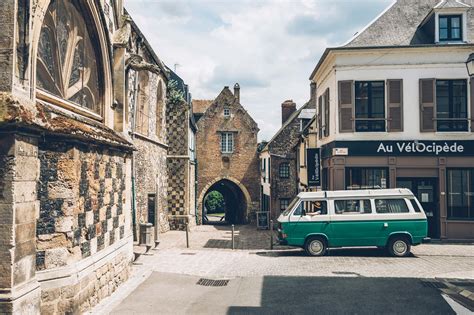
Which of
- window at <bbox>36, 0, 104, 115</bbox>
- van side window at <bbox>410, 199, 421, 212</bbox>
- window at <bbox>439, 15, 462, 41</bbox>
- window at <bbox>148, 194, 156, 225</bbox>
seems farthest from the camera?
window at <bbox>148, 194, 156, 225</bbox>

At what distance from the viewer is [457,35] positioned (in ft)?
54.2

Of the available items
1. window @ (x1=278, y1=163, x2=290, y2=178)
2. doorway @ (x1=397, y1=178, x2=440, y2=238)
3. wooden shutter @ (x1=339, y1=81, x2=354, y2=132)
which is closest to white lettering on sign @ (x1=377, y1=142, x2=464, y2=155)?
doorway @ (x1=397, y1=178, x2=440, y2=238)

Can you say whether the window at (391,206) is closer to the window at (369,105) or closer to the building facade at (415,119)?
the building facade at (415,119)

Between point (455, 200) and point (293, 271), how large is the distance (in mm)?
8247

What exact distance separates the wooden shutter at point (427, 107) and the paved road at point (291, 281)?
424cm

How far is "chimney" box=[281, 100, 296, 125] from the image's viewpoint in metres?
35.1

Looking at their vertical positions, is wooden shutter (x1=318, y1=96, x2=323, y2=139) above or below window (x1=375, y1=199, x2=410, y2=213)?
above

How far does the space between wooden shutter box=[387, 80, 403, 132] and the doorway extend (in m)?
1.95

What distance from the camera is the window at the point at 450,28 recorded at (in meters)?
16.5

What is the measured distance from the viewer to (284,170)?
3041cm

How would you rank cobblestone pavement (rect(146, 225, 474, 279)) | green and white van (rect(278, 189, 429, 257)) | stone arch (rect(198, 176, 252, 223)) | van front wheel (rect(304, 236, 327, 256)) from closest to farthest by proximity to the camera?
cobblestone pavement (rect(146, 225, 474, 279)), green and white van (rect(278, 189, 429, 257)), van front wheel (rect(304, 236, 327, 256)), stone arch (rect(198, 176, 252, 223))

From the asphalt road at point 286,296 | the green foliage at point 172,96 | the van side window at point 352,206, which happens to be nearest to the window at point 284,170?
the green foliage at point 172,96

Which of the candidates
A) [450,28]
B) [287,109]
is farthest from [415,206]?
[287,109]

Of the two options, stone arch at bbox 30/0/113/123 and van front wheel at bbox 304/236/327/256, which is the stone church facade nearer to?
stone arch at bbox 30/0/113/123
